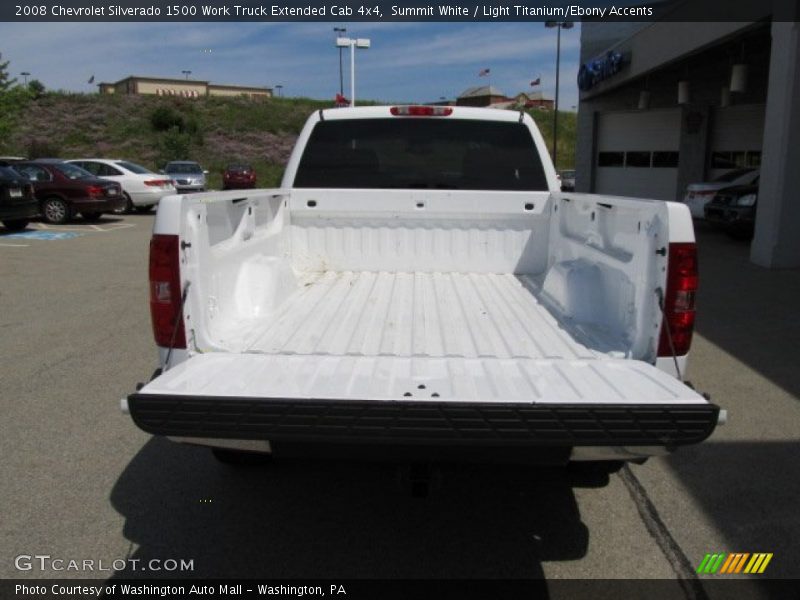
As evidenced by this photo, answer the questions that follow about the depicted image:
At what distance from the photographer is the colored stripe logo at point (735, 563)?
305 cm

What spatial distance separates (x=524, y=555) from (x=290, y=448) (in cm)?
136

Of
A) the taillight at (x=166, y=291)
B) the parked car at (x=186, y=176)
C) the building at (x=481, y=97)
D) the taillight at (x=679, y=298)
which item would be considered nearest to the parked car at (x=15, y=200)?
the parked car at (x=186, y=176)

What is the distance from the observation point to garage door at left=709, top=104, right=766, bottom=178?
64.0 ft

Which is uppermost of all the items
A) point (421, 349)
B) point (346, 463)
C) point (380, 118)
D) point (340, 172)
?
point (380, 118)

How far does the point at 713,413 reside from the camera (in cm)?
228

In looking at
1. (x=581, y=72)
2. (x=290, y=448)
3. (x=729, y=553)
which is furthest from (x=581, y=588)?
(x=581, y=72)

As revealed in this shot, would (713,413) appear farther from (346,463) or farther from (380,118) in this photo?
(380,118)

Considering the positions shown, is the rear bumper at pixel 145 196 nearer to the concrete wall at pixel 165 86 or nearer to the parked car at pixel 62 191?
the parked car at pixel 62 191

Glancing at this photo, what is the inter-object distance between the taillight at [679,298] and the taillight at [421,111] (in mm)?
2661

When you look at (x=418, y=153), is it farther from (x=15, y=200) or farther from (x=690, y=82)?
(x=690, y=82)

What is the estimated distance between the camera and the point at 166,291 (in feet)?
9.19

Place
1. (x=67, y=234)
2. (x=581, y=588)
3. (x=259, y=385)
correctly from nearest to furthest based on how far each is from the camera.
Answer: (x=259, y=385) < (x=581, y=588) < (x=67, y=234)

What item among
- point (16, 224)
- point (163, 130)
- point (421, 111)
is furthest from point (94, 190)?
point (163, 130)

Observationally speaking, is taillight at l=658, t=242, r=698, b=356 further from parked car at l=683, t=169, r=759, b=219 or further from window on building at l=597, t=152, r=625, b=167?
window on building at l=597, t=152, r=625, b=167
